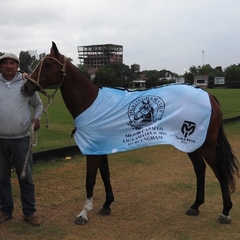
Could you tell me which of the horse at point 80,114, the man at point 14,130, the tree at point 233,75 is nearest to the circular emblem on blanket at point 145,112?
the horse at point 80,114

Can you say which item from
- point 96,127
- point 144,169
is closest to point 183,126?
point 96,127

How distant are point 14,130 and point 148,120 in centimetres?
165

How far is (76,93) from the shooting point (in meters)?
4.25

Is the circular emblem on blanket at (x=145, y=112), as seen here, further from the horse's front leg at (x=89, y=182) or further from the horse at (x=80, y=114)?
the horse's front leg at (x=89, y=182)

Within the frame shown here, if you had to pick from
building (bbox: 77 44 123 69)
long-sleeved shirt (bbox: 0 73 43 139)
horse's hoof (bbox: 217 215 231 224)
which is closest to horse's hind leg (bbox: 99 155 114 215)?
long-sleeved shirt (bbox: 0 73 43 139)

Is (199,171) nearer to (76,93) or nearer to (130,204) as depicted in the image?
(130,204)

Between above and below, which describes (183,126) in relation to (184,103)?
below

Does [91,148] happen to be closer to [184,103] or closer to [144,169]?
[184,103]

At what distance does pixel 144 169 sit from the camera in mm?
6602

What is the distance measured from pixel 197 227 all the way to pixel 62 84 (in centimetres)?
242

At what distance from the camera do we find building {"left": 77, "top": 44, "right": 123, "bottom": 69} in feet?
386

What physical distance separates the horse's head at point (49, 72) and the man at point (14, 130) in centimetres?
17

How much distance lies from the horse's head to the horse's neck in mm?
127

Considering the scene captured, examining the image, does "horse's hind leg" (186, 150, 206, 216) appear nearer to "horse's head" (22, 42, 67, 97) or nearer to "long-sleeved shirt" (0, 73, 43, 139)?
"horse's head" (22, 42, 67, 97)
